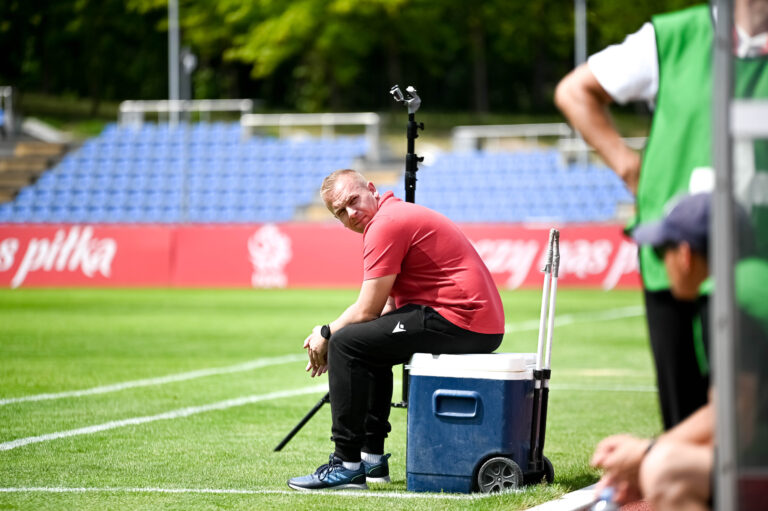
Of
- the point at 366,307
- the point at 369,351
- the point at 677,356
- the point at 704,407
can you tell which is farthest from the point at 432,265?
the point at 704,407

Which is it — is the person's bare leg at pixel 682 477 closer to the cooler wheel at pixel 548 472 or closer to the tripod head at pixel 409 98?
the cooler wheel at pixel 548 472

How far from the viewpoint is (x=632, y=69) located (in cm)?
412

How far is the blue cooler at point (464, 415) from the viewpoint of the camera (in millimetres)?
5828

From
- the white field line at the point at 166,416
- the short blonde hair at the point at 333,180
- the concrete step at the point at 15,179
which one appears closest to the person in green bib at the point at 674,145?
the short blonde hair at the point at 333,180

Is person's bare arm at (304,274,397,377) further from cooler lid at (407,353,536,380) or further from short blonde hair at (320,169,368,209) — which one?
short blonde hair at (320,169,368,209)

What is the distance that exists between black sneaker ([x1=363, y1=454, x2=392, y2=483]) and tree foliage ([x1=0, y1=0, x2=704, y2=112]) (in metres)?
33.7

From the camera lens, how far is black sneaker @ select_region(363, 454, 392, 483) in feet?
21.0

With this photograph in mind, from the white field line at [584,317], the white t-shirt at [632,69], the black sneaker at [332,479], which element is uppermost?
→ the white t-shirt at [632,69]

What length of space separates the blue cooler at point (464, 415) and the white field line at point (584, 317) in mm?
9925

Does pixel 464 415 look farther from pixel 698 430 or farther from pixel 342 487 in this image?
pixel 698 430

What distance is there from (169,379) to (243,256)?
1463cm

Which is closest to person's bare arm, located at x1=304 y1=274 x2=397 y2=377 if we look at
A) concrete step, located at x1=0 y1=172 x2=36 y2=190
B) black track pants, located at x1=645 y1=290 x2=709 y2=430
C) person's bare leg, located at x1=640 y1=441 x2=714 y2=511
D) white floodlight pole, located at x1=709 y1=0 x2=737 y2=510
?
black track pants, located at x1=645 y1=290 x2=709 y2=430

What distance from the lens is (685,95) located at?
13.1ft

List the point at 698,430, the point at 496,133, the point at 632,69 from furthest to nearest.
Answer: the point at 496,133 < the point at 632,69 < the point at 698,430
